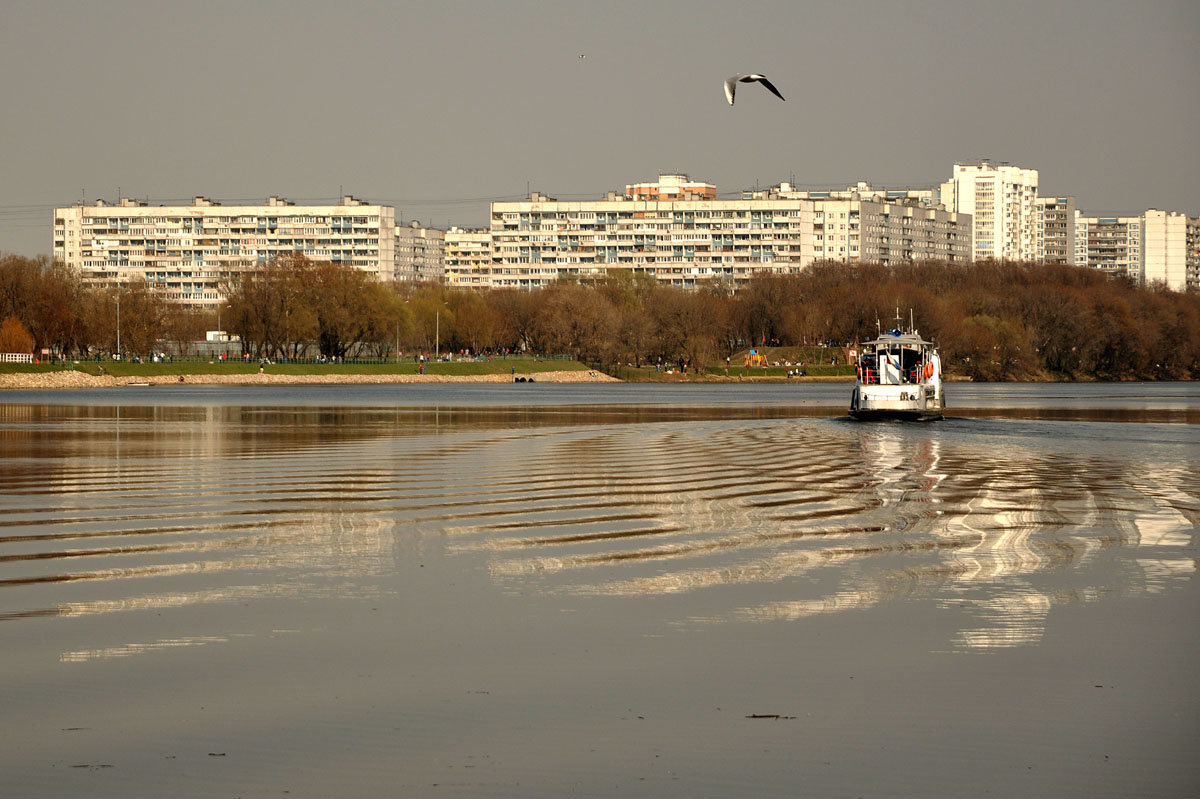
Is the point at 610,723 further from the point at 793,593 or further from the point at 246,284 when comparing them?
the point at 246,284

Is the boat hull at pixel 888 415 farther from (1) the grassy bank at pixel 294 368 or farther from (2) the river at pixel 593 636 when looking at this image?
(1) the grassy bank at pixel 294 368

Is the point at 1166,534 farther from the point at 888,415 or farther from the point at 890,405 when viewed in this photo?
the point at 890,405

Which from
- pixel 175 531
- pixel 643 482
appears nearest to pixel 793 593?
pixel 175 531

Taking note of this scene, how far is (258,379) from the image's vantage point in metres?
130

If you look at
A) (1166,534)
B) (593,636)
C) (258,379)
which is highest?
(593,636)

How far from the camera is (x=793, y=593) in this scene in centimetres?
1484

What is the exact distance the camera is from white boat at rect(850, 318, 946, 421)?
5794 cm

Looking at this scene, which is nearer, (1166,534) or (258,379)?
(1166,534)

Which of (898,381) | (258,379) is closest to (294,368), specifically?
(258,379)

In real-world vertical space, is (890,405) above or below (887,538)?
above

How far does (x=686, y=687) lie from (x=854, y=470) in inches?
824

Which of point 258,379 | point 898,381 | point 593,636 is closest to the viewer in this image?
point 593,636

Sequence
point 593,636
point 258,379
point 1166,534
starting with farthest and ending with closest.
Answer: point 258,379 < point 1166,534 < point 593,636

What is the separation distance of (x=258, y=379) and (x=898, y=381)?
80852 millimetres
